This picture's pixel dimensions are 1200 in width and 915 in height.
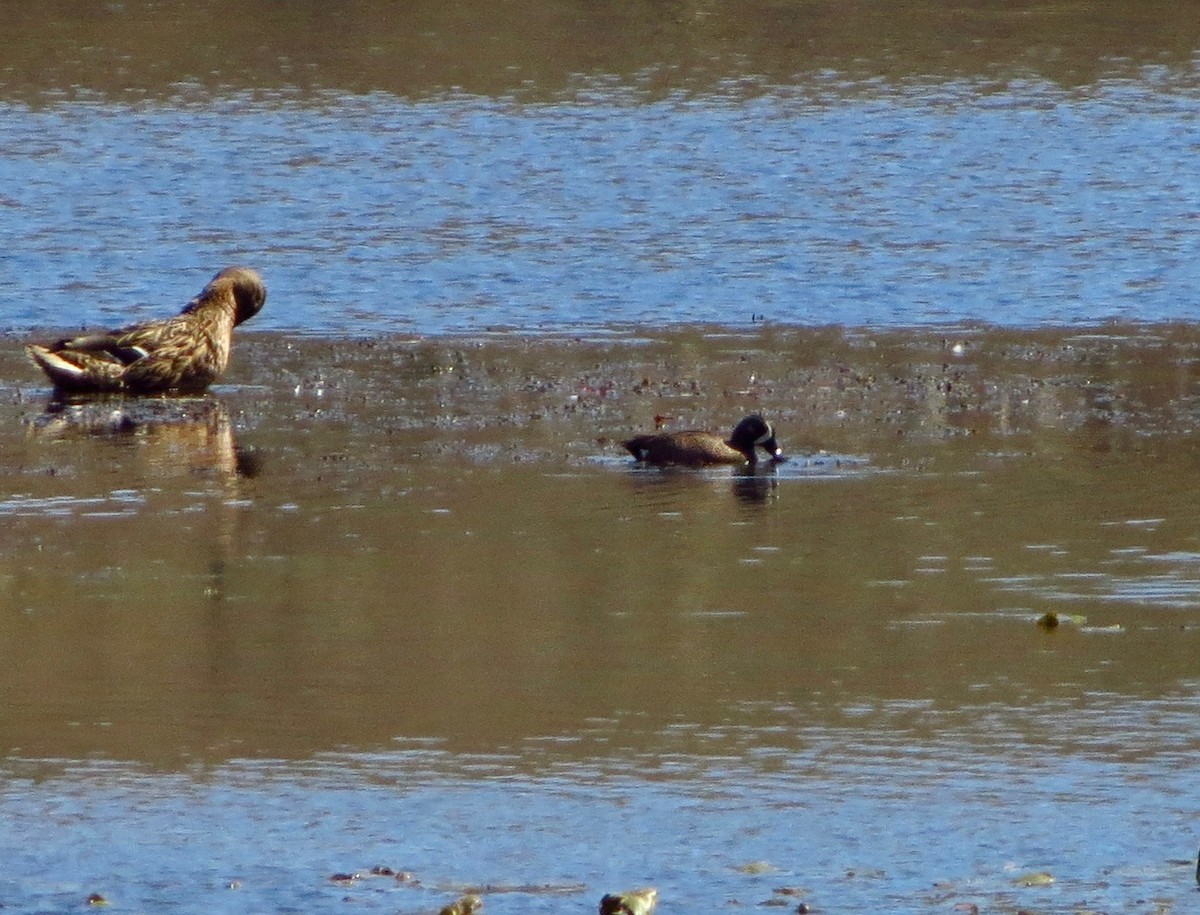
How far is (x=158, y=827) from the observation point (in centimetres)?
590

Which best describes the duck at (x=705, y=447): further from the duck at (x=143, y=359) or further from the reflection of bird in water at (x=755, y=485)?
the duck at (x=143, y=359)

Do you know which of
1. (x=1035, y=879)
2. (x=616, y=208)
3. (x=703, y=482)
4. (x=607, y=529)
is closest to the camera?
(x=1035, y=879)

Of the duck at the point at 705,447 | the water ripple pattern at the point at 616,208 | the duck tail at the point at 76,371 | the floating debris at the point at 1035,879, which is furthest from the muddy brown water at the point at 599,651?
the water ripple pattern at the point at 616,208

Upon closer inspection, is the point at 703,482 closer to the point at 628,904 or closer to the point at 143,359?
the point at 143,359

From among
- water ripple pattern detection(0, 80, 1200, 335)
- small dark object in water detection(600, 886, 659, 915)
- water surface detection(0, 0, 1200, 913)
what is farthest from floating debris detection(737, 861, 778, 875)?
water ripple pattern detection(0, 80, 1200, 335)

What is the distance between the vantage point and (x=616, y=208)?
20281 millimetres

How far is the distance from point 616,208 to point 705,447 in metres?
9.38

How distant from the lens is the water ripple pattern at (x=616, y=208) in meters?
16.5

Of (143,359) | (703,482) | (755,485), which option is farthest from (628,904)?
(143,359)

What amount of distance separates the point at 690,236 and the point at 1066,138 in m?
6.83

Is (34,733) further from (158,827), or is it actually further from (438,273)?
(438,273)

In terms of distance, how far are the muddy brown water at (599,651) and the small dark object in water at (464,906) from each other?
88 millimetres

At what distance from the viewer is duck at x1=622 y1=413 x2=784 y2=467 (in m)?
11.1

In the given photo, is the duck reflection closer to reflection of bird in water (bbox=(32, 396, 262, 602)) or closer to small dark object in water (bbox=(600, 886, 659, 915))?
reflection of bird in water (bbox=(32, 396, 262, 602))
